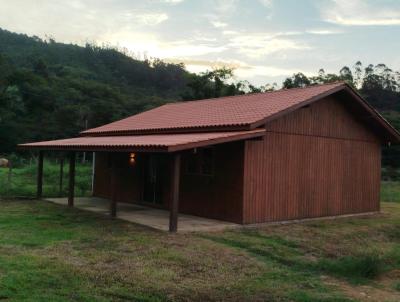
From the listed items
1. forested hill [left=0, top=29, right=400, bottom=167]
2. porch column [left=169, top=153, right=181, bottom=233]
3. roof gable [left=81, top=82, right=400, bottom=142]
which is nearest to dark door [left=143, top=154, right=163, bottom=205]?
roof gable [left=81, top=82, right=400, bottom=142]

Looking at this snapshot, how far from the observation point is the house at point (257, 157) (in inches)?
467

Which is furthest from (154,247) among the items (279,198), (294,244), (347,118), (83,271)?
(347,118)

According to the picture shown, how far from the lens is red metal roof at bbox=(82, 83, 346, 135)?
12414mm

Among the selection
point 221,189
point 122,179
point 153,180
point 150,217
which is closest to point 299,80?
point 122,179

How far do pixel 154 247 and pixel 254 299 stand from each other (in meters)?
3.14

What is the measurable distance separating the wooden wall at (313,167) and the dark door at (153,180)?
3.76 m

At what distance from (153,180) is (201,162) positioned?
2628 mm

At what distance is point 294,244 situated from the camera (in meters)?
9.68

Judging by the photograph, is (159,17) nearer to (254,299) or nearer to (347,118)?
(347,118)

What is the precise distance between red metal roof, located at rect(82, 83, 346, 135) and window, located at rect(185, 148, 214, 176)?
0.72 metres

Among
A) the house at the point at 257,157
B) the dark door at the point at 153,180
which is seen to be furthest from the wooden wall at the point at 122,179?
the dark door at the point at 153,180

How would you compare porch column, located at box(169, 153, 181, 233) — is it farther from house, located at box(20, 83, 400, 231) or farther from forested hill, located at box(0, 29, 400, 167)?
forested hill, located at box(0, 29, 400, 167)

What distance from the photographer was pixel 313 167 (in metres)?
13.9

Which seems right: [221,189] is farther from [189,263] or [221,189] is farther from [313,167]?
[189,263]
